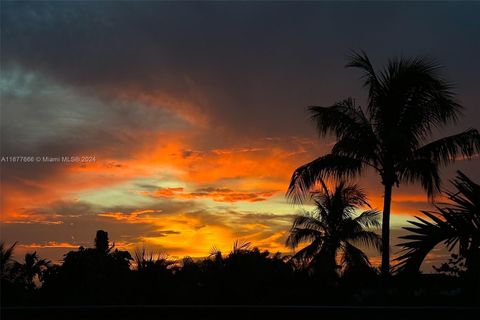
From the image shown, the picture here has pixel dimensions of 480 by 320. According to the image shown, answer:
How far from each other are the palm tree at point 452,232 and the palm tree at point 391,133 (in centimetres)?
839

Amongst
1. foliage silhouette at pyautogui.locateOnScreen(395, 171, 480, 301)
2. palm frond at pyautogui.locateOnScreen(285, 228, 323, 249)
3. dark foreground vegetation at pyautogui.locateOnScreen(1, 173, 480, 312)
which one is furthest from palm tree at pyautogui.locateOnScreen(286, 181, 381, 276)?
foliage silhouette at pyautogui.locateOnScreen(395, 171, 480, 301)

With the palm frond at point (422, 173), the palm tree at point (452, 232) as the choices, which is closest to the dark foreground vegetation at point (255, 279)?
the palm tree at point (452, 232)

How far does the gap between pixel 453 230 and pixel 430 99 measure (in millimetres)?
9774

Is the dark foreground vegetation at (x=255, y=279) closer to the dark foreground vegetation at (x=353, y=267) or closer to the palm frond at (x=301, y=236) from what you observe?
the dark foreground vegetation at (x=353, y=267)

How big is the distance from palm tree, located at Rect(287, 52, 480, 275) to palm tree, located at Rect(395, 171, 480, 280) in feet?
27.5

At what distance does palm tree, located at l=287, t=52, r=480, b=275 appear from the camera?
16.0 m

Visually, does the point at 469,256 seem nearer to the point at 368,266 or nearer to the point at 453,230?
the point at 453,230

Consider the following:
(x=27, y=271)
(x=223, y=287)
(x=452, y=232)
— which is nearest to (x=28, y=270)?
(x=27, y=271)

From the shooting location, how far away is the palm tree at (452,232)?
715cm

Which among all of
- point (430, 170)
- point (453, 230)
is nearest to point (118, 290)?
point (453, 230)

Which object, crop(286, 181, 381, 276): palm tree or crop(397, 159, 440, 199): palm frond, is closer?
crop(397, 159, 440, 199): palm frond

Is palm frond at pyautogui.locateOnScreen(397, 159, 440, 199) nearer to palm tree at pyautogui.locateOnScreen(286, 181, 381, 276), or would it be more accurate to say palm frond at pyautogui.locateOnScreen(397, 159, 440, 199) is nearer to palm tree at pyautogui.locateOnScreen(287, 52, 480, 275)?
palm tree at pyautogui.locateOnScreen(287, 52, 480, 275)

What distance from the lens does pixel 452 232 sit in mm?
7230

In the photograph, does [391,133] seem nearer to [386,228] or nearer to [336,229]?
[386,228]
